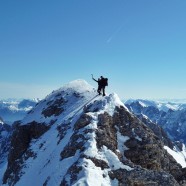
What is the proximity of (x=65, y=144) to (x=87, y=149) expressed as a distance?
378 inches

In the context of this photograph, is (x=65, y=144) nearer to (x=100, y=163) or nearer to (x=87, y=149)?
(x=87, y=149)

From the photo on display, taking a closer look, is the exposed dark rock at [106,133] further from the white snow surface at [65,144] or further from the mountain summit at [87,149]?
the white snow surface at [65,144]

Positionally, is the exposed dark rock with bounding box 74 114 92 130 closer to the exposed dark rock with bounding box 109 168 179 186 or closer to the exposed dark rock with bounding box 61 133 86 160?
the exposed dark rock with bounding box 61 133 86 160

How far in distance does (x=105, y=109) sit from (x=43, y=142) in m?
15.2

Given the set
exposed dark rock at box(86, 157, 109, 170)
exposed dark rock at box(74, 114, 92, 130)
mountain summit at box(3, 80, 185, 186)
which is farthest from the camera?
exposed dark rock at box(74, 114, 92, 130)

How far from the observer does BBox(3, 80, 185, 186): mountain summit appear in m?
40.5

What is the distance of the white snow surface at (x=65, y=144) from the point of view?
4056 centimetres

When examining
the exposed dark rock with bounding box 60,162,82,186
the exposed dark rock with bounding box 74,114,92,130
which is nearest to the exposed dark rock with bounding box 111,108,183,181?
the exposed dark rock with bounding box 74,114,92,130

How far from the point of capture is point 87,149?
44625 mm

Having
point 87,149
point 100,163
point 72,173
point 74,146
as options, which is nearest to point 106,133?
point 74,146

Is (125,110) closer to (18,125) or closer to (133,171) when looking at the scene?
(133,171)

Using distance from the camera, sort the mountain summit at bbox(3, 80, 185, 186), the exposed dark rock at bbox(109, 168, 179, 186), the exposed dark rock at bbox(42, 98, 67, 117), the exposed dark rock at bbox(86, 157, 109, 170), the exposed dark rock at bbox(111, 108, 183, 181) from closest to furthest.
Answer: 1. the exposed dark rock at bbox(109, 168, 179, 186)
2. the mountain summit at bbox(3, 80, 185, 186)
3. the exposed dark rock at bbox(86, 157, 109, 170)
4. the exposed dark rock at bbox(111, 108, 183, 181)
5. the exposed dark rock at bbox(42, 98, 67, 117)

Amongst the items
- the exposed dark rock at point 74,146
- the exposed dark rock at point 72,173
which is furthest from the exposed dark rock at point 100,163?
the exposed dark rock at point 74,146

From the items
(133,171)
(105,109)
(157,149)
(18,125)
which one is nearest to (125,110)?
(105,109)
